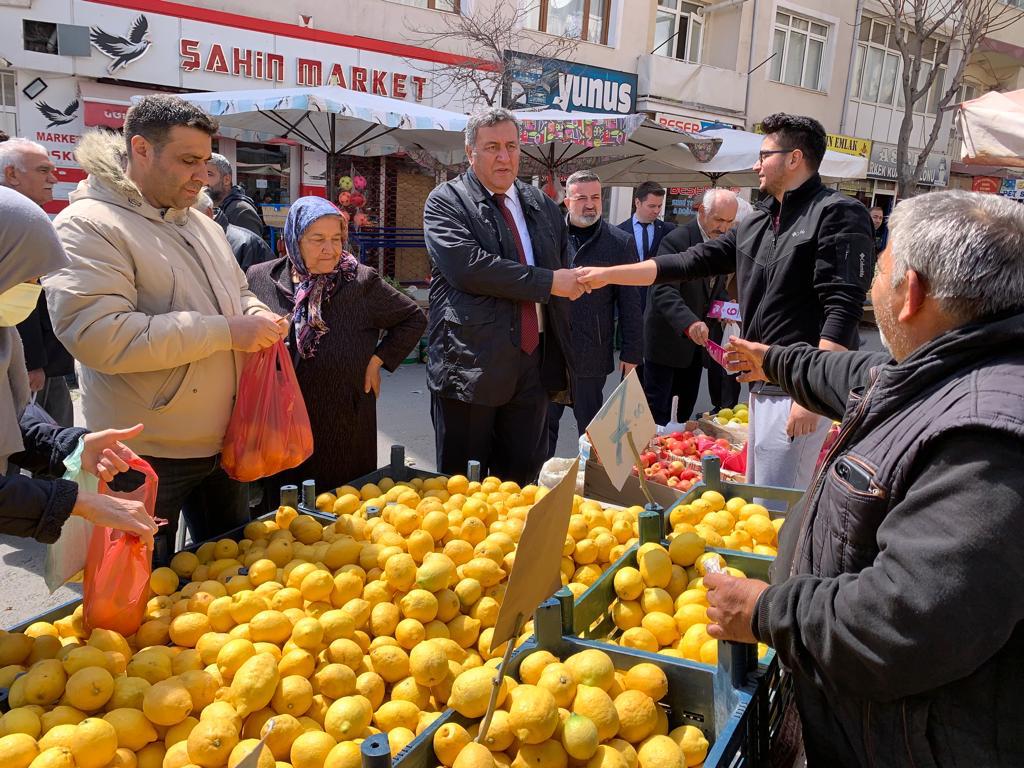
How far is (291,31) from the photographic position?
11547 mm

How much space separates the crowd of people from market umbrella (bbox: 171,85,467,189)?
2586 mm

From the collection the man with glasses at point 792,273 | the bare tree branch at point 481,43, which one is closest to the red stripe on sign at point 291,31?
the bare tree branch at point 481,43

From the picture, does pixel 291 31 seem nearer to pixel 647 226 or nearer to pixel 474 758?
pixel 647 226

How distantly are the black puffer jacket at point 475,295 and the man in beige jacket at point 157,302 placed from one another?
934 millimetres

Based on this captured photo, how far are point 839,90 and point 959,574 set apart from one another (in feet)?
71.7

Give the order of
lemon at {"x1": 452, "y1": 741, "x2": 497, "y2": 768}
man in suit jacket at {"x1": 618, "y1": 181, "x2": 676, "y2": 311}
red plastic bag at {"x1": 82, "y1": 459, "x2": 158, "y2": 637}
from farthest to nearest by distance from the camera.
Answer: man in suit jacket at {"x1": 618, "y1": 181, "x2": 676, "y2": 311} < red plastic bag at {"x1": 82, "y1": 459, "x2": 158, "y2": 637} < lemon at {"x1": 452, "y1": 741, "x2": 497, "y2": 768}

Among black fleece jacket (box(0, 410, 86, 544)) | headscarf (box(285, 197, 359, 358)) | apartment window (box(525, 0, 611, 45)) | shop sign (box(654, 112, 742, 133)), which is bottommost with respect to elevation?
black fleece jacket (box(0, 410, 86, 544))

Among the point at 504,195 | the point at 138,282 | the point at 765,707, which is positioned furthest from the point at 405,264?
the point at 765,707

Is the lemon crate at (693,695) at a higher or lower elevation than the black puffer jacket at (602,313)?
lower

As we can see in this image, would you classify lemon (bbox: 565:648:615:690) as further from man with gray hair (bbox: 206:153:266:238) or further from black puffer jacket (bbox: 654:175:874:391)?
man with gray hair (bbox: 206:153:266:238)

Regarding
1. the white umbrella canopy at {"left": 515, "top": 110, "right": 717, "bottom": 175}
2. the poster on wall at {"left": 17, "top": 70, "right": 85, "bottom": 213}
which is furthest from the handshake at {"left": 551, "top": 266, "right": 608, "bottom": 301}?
the poster on wall at {"left": 17, "top": 70, "right": 85, "bottom": 213}

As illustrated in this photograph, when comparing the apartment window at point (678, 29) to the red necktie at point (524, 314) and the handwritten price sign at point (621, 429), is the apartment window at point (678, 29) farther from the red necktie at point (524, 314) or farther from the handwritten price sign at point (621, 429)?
the handwritten price sign at point (621, 429)

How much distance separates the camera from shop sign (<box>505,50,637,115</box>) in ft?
43.1

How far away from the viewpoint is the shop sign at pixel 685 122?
16266mm
